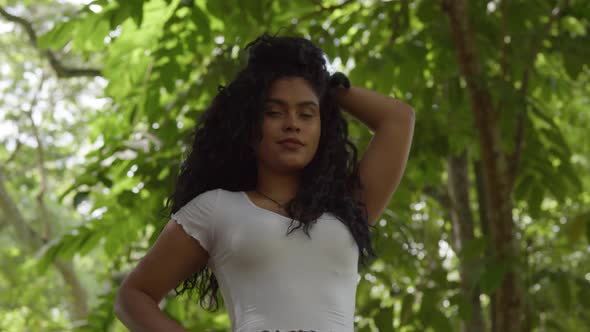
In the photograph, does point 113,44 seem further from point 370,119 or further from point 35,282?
point 35,282

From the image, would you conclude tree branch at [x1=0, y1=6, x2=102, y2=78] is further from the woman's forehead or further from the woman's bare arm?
the woman's bare arm

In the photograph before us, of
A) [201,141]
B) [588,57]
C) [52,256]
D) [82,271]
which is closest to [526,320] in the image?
[588,57]

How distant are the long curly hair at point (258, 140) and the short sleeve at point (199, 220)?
4.7 inches

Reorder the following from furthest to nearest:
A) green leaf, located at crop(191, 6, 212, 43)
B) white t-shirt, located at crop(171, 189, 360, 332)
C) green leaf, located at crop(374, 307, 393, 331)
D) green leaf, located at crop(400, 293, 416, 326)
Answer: green leaf, located at crop(400, 293, 416, 326), green leaf, located at crop(374, 307, 393, 331), green leaf, located at crop(191, 6, 212, 43), white t-shirt, located at crop(171, 189, 360, 332)

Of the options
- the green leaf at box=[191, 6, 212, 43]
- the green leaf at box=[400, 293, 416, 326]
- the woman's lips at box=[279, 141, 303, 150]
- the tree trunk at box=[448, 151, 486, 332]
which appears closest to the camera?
the woman's lips at box=[279, 141, 303, 150]

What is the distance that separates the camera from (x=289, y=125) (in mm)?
2035

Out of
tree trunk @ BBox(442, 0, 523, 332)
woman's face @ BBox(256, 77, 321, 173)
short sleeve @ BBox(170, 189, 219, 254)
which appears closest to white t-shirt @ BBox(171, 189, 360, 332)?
short sleeve @ BBox(170, 189, 219, 254)

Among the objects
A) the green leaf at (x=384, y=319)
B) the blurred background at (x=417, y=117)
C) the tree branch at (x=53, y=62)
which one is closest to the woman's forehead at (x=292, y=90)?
the blurred background at (x=417, y=117)

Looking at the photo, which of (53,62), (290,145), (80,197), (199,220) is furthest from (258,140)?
(53,62)

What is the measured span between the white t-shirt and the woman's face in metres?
0.15

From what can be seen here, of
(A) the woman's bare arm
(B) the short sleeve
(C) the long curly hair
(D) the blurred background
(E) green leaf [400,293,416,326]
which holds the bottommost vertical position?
(E) green leaf [400,293,416,326]

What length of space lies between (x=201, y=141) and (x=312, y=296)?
0.53 metres

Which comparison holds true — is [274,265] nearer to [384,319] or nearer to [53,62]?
[384,319]

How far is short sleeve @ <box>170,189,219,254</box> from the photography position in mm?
1923
